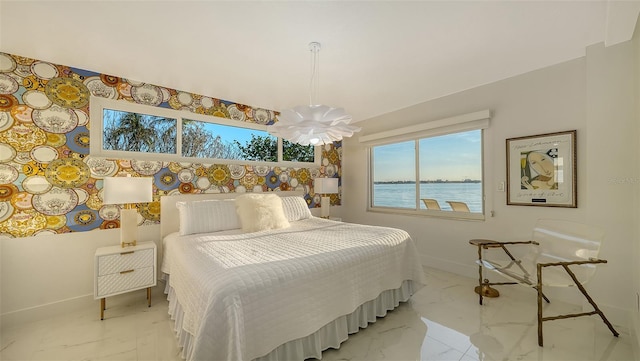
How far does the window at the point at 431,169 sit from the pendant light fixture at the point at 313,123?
5.84ft

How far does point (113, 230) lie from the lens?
2.72 meters

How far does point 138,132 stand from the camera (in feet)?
9.84

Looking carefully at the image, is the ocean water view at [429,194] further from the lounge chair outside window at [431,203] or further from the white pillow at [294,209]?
the white pillow at [294,209]

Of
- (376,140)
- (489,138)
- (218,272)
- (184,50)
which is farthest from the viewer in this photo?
(376,140)

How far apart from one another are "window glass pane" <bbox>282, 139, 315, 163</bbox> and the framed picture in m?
2.85

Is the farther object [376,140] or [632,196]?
[376,140]

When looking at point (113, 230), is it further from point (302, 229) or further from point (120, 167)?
point (302, 229)

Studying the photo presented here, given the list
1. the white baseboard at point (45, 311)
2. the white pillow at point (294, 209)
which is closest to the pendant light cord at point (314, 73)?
the white pillow at point (294, 209)

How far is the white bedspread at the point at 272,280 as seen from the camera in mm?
1340

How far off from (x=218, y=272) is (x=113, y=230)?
78.5 inches

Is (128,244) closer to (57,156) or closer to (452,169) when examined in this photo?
(57,156)

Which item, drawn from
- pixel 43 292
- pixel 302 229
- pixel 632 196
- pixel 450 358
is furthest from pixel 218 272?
pixel 632 196

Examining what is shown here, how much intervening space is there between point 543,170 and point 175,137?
14.0 feet

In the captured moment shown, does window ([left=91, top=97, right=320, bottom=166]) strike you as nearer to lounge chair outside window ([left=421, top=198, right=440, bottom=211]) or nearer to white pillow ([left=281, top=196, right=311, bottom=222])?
white pillow ([left=281, top=196, right=311, bottom=222])
